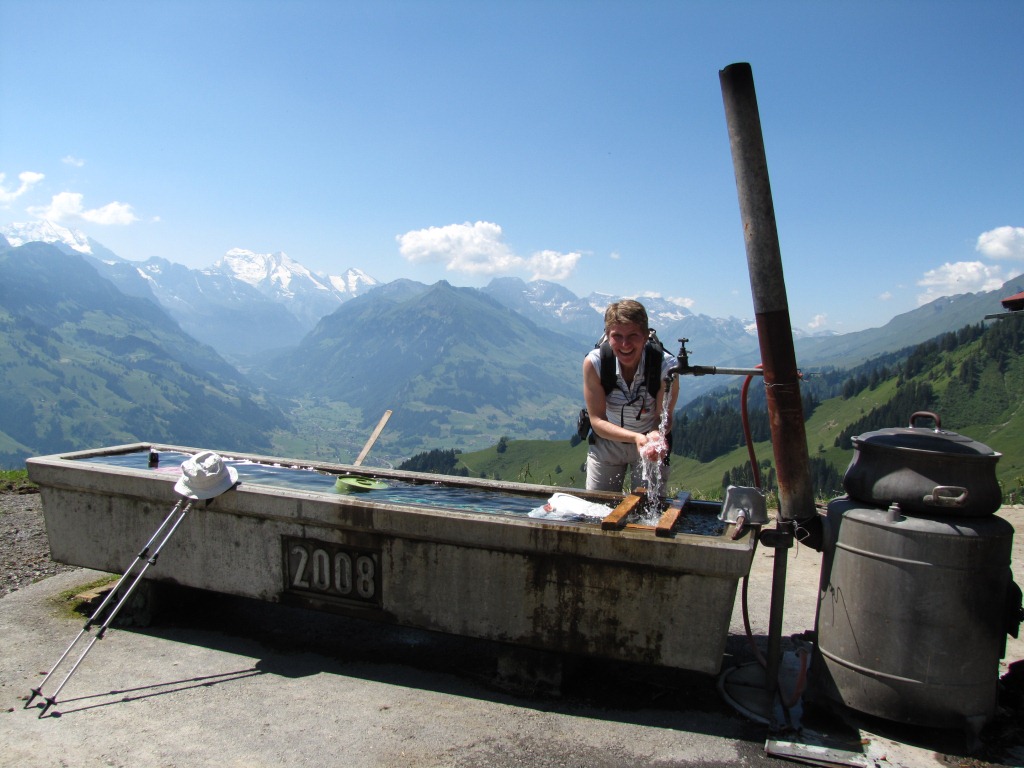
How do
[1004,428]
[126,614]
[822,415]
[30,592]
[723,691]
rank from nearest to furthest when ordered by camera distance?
[723,691] → [126,614] → [30,592] → [1004,428] → [822,415]

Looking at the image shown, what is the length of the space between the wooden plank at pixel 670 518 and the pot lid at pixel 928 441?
119 cm

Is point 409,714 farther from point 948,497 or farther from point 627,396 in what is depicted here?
point 948,497

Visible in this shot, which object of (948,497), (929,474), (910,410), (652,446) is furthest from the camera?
(910,410)

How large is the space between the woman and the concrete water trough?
42cm

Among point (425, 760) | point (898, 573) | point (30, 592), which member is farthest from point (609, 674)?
point (30, 592)

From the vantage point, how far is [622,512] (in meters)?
4.71

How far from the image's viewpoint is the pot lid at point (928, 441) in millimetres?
4023

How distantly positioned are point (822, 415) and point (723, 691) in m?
119

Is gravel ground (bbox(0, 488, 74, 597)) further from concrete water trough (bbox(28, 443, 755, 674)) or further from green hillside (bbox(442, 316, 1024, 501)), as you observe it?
green hillside (bbox(442, 316, 1024, 501))

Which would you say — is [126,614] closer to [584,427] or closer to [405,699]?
[405,699]

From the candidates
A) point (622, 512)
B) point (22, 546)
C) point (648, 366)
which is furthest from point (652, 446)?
point (22, 546)

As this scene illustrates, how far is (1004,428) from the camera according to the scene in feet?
295

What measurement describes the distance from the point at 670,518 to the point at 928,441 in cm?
155

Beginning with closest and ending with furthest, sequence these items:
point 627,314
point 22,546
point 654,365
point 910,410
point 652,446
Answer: point 652,446, point 627,314, point 654,365, point 22,546, point 910,410
